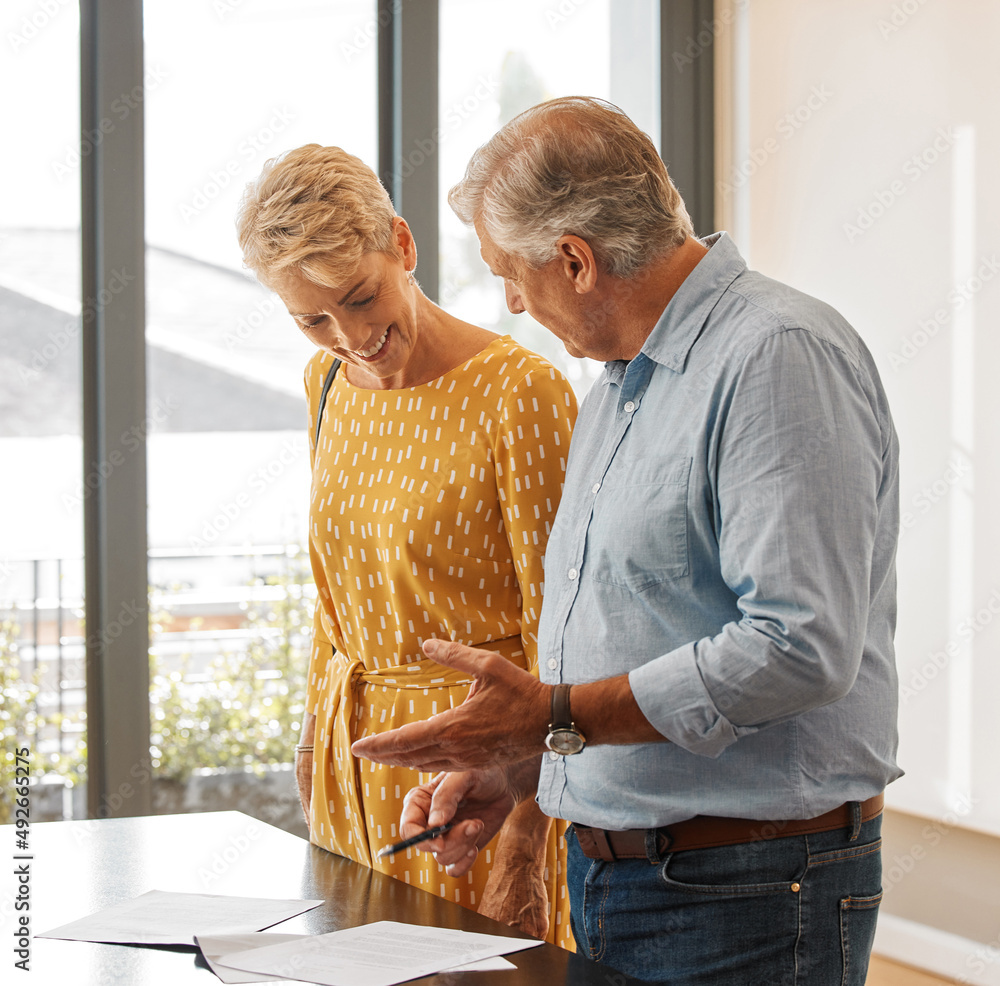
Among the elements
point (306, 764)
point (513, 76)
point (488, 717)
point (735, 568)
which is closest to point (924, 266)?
point (513, 76)

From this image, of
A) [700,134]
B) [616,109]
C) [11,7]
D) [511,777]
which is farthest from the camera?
[700,134]

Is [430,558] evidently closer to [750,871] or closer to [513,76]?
[750,871]

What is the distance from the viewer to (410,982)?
950 mm

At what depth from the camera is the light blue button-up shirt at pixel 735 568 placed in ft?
3.15

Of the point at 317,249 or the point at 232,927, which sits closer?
the point at 232,927

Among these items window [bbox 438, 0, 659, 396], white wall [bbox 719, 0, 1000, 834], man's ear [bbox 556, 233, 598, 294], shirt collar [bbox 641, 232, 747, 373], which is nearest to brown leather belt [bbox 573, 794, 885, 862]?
shirt collar [bbox 641, 232, 747, 373]

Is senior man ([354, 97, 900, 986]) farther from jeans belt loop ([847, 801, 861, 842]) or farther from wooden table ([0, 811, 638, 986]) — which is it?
wooden table ([0, 811, 638, 986])

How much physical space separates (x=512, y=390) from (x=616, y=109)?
0.45 metres

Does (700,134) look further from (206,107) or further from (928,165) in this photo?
(206,107)

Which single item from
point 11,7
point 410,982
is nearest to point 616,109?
point 410,982

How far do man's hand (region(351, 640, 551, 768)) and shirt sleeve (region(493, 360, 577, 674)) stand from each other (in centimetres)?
42

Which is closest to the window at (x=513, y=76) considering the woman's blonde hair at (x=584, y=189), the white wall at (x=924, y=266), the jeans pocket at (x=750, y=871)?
the white wall at (x=924, y=266)

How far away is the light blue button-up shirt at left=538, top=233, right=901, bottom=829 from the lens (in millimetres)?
960

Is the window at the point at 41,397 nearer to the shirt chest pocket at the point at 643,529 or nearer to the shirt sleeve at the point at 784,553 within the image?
the shirt chest pocket at the point at 643,529
